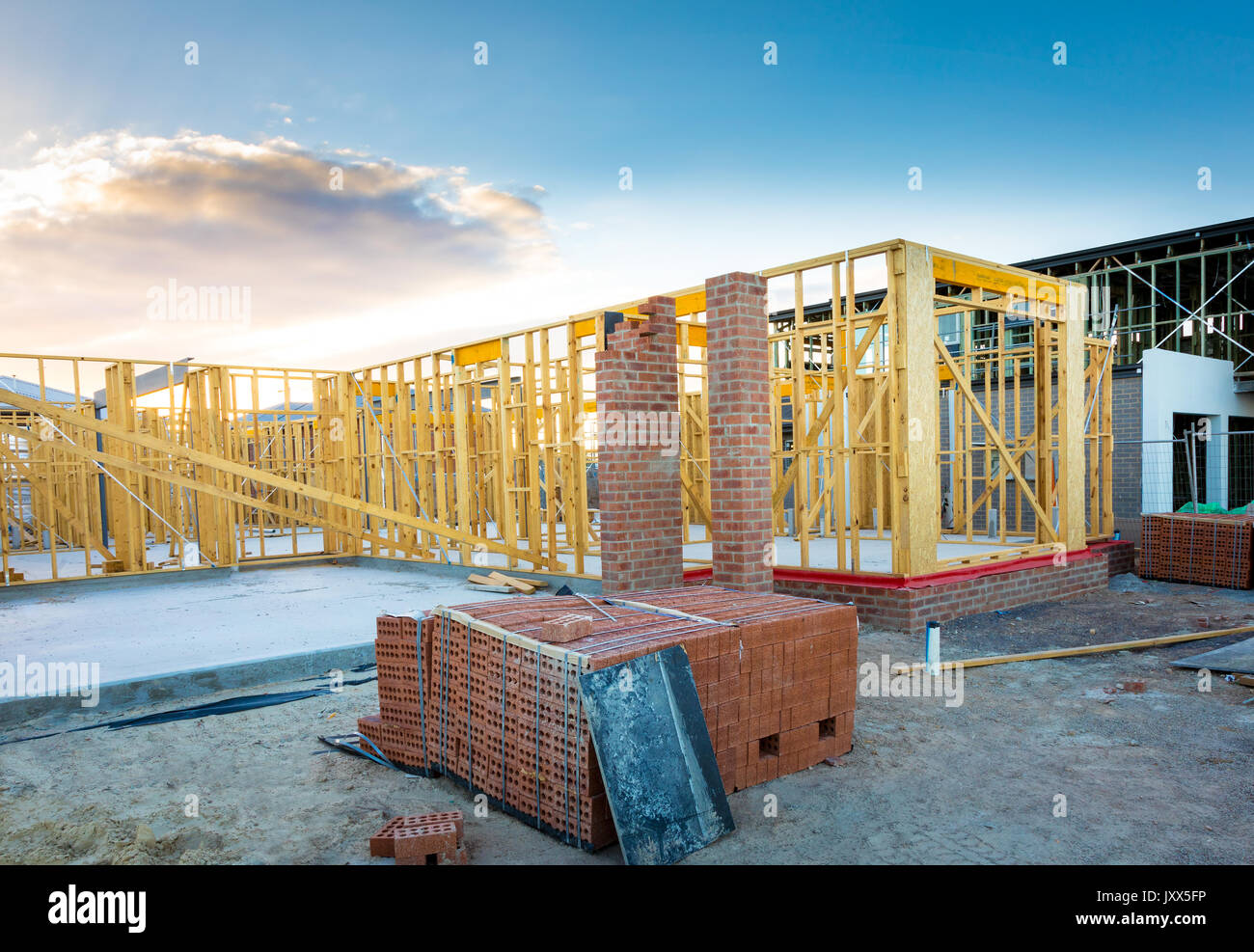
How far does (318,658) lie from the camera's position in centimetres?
716

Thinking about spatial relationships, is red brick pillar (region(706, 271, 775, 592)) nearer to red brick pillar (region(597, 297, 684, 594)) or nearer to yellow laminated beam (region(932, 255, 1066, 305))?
red brick pillar (region(597, 297, 684, 594))

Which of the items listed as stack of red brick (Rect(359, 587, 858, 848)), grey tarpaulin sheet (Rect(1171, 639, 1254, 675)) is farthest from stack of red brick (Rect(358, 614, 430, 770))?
grey tarpaulin sheet (Rect(1171, 639, 1254, 675))

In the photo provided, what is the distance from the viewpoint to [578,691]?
3.79 m

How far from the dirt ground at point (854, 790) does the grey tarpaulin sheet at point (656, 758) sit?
18 cm

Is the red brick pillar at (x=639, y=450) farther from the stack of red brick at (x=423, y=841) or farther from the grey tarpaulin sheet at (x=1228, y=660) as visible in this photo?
the grey tarpaulin sheet at (x=1228, y=660)

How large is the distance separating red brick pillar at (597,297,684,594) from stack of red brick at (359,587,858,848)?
235 centimetres

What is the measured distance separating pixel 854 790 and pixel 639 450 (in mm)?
4028

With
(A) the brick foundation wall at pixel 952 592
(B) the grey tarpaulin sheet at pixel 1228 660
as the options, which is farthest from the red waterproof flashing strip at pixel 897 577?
(B) the grey tarpaulin sheet at pixel 1228 660

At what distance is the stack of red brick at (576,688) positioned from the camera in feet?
12.7

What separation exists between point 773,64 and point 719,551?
17.3 ft

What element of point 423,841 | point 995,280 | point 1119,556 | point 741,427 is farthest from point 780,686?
point 1119,556

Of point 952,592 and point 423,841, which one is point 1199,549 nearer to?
point 952,592
